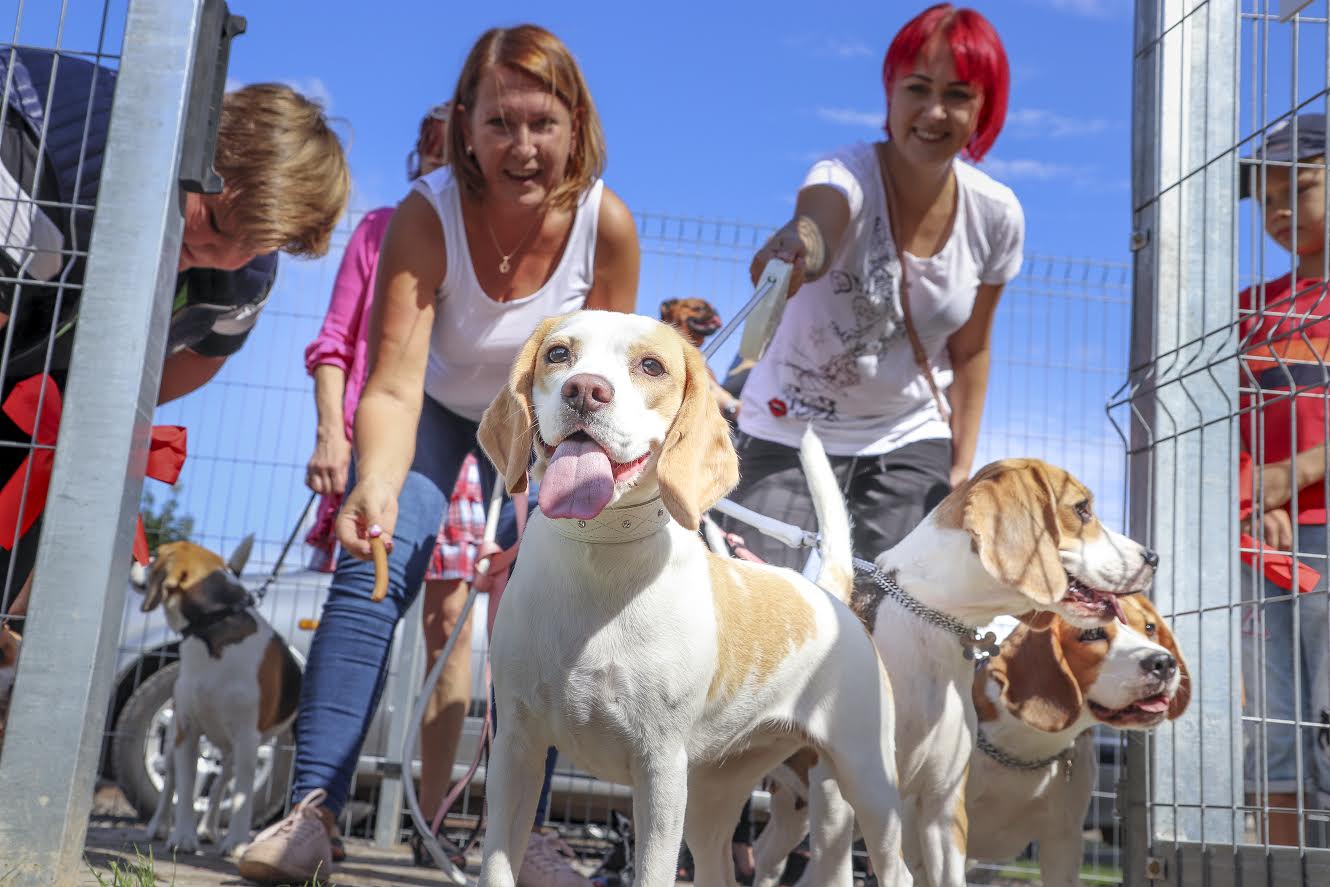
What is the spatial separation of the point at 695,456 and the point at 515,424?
307 millimetres

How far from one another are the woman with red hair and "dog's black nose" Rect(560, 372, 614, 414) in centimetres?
178

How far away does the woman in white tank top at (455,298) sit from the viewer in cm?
322

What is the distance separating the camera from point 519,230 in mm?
3469

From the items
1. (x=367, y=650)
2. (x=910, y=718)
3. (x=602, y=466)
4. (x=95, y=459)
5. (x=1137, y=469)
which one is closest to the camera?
(x=602, y=466)

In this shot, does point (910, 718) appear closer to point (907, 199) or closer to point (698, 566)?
point (698, 566)

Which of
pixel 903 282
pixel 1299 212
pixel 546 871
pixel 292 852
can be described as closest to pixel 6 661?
pixel 292 852

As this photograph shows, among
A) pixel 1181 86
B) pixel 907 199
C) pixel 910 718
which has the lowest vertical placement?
pixel 910 718

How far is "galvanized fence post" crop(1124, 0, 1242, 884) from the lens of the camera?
10.9 feet

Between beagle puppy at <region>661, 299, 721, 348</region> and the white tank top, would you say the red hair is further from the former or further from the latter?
beagle puppy at <region>661, 299, 721, 348</region>

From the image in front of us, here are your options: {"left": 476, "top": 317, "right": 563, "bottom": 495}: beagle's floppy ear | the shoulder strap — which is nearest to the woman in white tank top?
the shoulder strap

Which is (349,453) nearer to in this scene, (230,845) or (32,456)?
(230,845)

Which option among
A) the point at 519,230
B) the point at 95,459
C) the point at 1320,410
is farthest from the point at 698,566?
the point at 1320,410

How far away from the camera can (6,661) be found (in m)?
2.77

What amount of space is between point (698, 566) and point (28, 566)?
5.18ft
